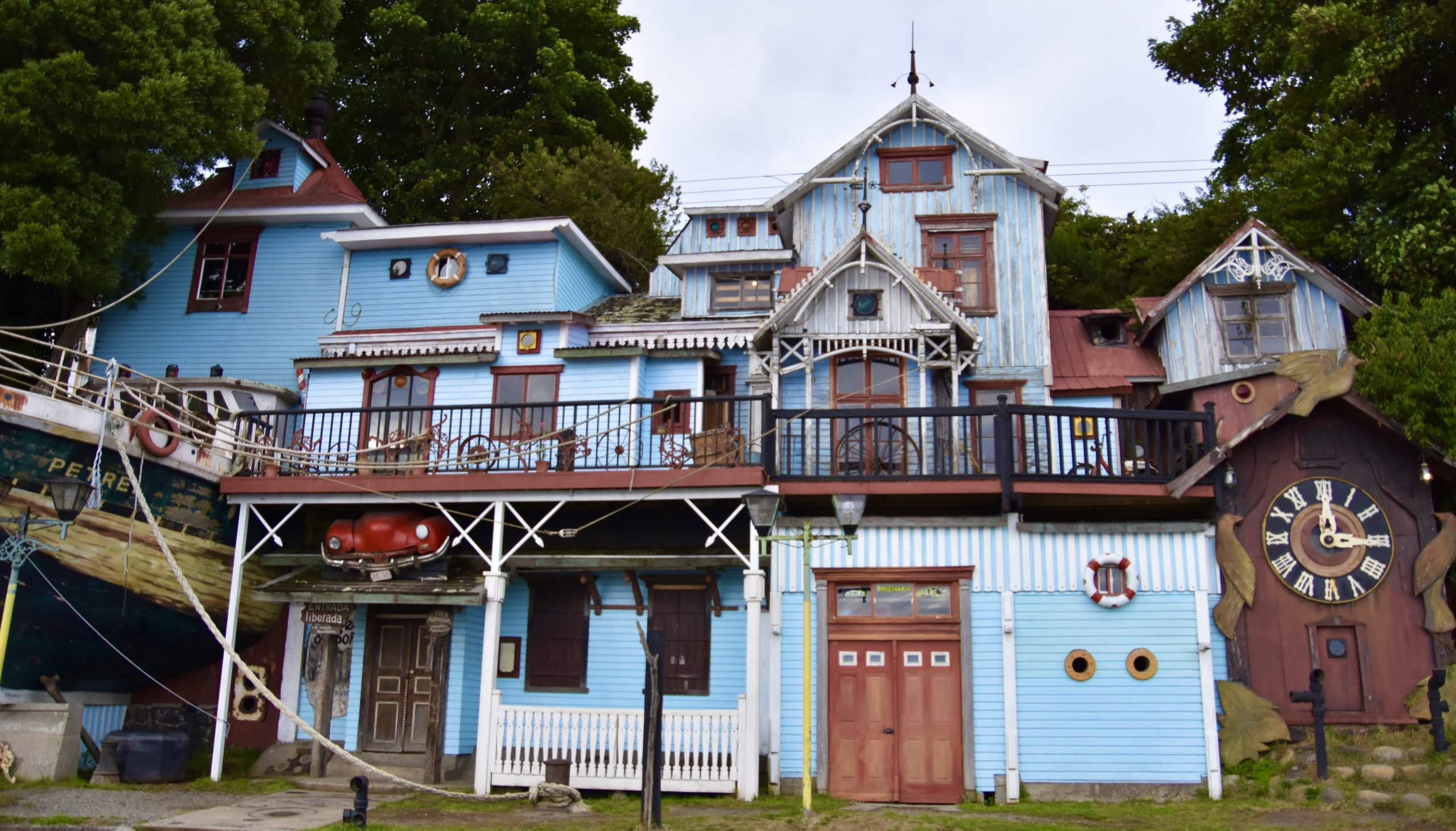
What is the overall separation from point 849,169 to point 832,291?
4.05 m

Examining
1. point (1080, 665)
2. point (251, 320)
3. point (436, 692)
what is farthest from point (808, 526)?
point (251, 320)

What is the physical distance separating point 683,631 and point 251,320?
11.9 m

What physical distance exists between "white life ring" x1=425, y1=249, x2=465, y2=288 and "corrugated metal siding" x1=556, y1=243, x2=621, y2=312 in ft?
6.47

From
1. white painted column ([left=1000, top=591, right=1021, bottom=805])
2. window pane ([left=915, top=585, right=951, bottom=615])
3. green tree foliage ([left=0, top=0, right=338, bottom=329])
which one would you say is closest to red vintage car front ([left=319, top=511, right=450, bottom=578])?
window pane ([left=915, top=585, right=951, bottom=615])

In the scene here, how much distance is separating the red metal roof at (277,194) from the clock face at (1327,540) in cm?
1866

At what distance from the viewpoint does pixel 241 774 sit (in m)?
18.0

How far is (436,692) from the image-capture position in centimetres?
1803

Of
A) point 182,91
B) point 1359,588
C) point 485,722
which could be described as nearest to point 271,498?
point 485,722

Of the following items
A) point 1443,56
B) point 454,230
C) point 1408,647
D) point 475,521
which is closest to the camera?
point 1408,647

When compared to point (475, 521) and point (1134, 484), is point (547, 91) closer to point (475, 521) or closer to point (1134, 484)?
point (475, 521)

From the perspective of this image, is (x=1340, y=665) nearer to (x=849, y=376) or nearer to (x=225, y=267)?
(x=849, y=376)

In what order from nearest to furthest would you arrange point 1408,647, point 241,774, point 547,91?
point 1408,647 < point 241,774 < point 547,91

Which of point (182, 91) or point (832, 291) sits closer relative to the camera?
point (832, 291)

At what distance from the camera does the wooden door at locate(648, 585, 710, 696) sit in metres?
→ 18.1
